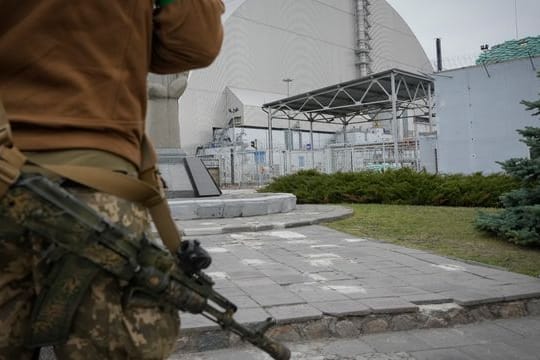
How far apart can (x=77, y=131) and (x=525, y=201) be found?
6.25m

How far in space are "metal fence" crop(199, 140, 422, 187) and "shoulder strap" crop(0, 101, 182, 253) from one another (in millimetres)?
21136

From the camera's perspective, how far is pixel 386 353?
310 cm

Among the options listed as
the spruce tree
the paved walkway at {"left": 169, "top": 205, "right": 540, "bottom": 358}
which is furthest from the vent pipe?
the paved walkway at {"left": 169, "top": 205, "right": 540, "bottom": 358}

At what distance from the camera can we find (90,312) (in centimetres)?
120

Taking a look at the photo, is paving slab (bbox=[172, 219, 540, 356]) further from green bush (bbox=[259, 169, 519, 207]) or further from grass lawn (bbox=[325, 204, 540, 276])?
green bush (bbox=[259, 169, 519, 207])

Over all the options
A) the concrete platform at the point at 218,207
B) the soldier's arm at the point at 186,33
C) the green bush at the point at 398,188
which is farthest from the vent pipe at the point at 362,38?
the soldier's arm at the point at 186,33

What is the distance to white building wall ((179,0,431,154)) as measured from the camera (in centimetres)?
3334

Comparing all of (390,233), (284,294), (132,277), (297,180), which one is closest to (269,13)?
(297,180)

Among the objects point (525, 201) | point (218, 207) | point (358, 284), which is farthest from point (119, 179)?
point (218, 207)

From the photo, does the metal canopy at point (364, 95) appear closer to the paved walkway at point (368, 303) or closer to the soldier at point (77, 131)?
the paved walkway at point (368, 303)

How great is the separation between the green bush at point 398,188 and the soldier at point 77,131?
10.7m

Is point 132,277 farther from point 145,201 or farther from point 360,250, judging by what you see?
point 360,250

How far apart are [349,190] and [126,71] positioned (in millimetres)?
12134

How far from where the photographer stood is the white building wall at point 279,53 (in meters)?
33.3
